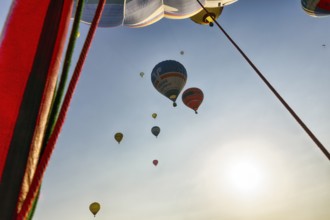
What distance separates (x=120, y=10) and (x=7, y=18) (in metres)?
4.74

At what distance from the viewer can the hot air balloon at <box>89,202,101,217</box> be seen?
18.8m

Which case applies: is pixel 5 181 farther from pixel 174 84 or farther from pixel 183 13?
pixel 174 84

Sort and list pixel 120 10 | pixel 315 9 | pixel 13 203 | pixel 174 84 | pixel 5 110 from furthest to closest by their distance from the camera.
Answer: pixel 174 84
pixel 315 9
pixel 120 10
pixel 5 110
pixel 13 203

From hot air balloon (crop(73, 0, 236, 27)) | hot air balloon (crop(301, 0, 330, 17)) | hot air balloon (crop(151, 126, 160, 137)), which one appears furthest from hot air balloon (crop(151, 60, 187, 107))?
hot air balloon (crop(73, 0, 236, 27))

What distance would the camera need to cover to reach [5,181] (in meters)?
0.85

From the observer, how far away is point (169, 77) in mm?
15156

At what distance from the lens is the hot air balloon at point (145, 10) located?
17.5ft

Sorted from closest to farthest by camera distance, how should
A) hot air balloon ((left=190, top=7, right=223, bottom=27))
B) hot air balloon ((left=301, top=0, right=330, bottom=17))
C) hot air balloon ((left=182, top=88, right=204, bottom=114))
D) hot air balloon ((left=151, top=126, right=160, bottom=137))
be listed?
1. hot air balloon ((left=190, top=7, right=223, bottom=27))
2. hot air balloon ((left=301, top=0, right=330, bottom=17))
3. hot air balloon ((left=182, top=88, right=204, bottom=114))
4. hot air balloon ((left=151, top=126, right=160, bottom=137))

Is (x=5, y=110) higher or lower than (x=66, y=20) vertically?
lower

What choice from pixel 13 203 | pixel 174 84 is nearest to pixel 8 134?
pixel 13 203

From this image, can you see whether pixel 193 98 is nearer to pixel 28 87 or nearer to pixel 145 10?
pixel 145 10

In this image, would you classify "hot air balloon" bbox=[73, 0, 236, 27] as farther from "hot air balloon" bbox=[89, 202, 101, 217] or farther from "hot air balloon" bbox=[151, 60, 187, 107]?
"hot air balloon" bbox=[89, 202, 101, 217]

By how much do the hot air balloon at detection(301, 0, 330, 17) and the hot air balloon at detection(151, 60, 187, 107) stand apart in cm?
704

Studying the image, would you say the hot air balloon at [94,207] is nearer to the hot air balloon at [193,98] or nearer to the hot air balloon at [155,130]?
the hot air balloon at [155,130]
